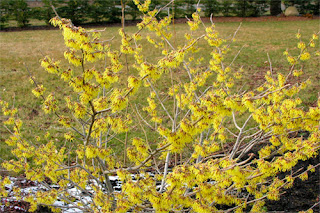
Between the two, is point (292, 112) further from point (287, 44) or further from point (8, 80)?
point (287, 44)

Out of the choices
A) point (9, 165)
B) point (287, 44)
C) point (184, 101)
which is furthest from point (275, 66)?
point (9, 165)

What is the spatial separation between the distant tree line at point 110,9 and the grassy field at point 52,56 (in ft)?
7.27

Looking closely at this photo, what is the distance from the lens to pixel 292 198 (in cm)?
391

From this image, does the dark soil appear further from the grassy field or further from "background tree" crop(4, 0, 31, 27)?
"background tree" crop(4, 0, 31, 27)

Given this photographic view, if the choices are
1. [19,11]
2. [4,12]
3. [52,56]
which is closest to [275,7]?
[19,11]

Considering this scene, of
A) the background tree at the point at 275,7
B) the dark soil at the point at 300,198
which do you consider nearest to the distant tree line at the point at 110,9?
the background tree at the point at 275,7

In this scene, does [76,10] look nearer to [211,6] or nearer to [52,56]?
[52,56]

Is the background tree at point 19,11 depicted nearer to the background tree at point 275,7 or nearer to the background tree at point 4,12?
the background tree at point 4,12

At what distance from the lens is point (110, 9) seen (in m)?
19.0

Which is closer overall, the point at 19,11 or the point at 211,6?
the point at 19,11

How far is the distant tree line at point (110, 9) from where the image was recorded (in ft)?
57.2

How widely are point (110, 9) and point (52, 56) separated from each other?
9.46 metres

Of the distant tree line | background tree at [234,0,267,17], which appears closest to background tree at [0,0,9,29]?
the distant tree line

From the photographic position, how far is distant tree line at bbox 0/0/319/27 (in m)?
17.4
